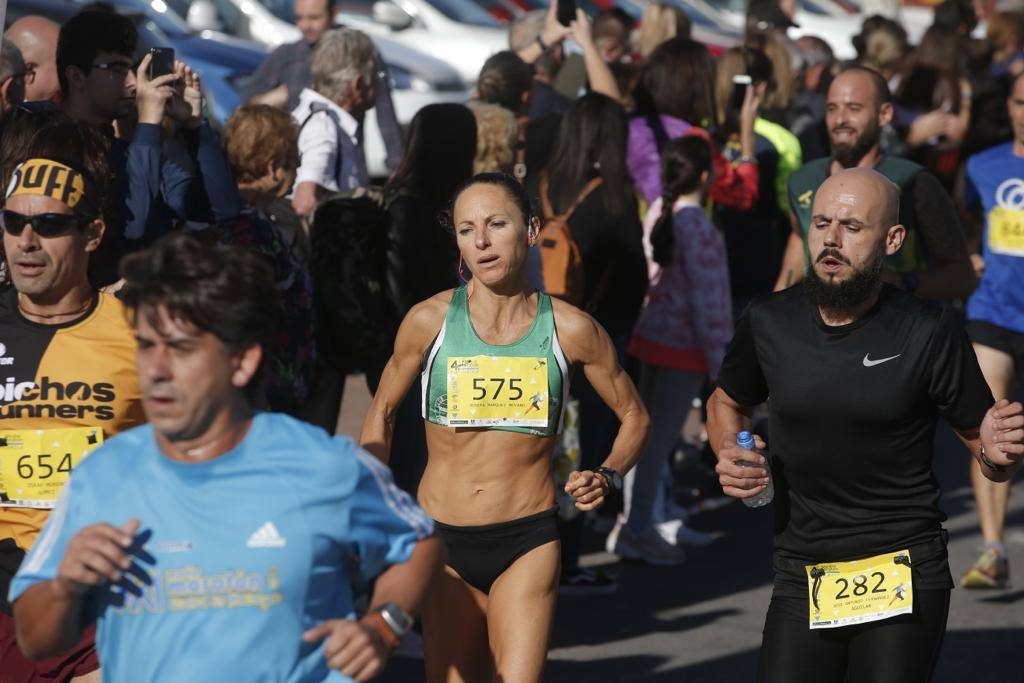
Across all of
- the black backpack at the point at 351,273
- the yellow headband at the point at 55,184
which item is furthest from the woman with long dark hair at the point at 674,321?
the yellow headband at the point at 55,184

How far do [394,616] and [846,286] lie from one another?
6.42ft

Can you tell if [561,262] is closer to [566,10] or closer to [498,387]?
[498,387]

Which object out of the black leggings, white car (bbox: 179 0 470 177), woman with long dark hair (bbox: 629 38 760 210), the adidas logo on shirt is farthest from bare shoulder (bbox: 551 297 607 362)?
white car (bbox: 179 0 470 177)

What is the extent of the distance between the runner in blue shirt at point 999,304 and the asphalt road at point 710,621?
7.9 inches

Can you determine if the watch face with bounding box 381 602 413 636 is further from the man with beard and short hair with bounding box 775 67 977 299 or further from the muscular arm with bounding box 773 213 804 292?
the muscular arm with bounding box 773 213 804 292

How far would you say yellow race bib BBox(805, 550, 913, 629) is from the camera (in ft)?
14.9

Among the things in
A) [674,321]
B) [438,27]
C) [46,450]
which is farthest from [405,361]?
[438,27]

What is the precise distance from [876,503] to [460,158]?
280 cm

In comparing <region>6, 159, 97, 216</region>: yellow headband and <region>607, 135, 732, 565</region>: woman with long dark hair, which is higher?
<region>6, 159, 97, 216</region>: yellow headband

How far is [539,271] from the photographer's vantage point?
6.99m

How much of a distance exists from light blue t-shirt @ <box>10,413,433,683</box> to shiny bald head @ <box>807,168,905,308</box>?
6.28ft

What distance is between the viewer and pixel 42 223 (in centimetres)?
432

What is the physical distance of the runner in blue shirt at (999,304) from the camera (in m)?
7.90

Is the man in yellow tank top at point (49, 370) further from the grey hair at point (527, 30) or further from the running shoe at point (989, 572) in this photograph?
the grey hair at point (527, 30)
